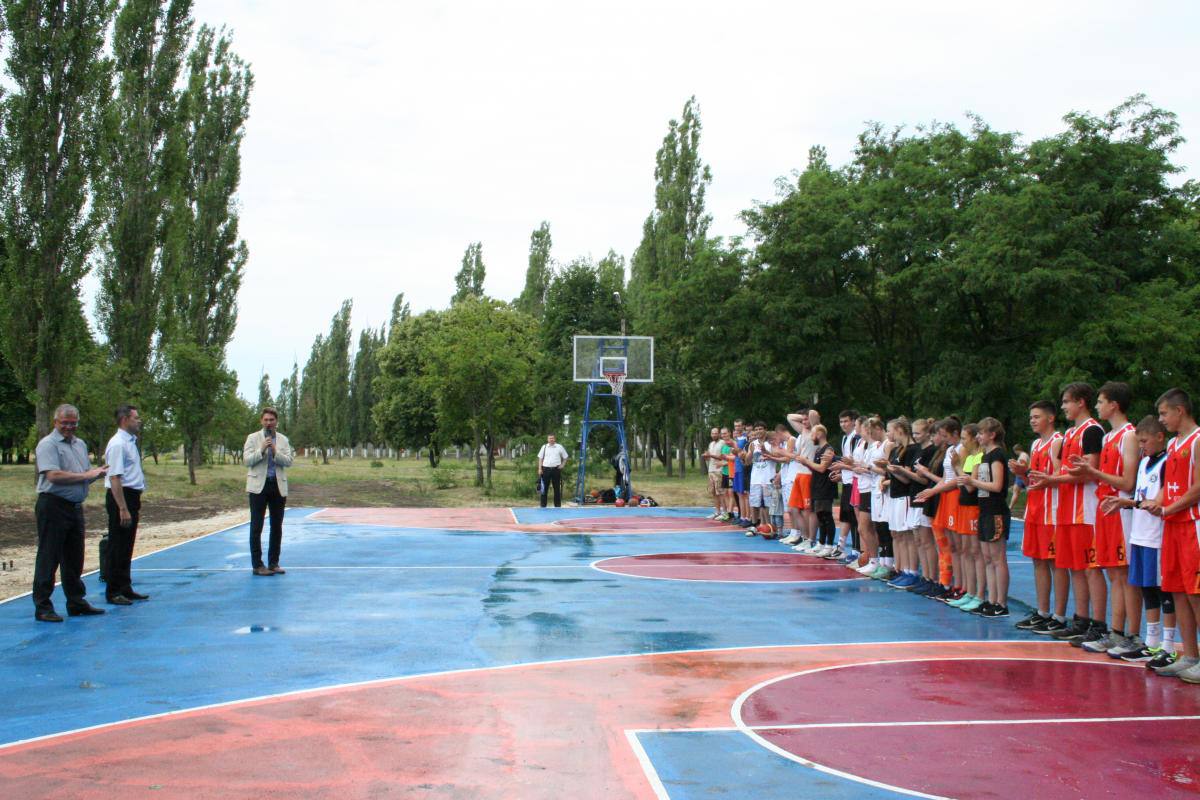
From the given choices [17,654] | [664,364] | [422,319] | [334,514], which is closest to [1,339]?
[334,514]

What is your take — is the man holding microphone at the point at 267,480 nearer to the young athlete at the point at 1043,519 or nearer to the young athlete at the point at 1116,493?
the young athlete at the point at 1043,519

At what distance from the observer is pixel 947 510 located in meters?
9.67

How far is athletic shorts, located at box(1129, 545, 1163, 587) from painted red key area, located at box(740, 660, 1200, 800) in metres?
0.61

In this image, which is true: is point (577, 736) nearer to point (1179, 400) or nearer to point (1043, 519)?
point (1179, 400)

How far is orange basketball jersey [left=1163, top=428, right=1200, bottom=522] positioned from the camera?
6.48 m

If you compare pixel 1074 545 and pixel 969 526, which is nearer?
pixel 1074 545

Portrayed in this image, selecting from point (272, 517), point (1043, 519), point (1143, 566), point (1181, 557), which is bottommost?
point (272, 517)

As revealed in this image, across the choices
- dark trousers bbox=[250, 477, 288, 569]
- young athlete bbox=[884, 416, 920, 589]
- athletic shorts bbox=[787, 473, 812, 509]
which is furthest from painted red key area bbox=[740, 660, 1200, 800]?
athletic shorts bbox=[787, 473, 812, 509]

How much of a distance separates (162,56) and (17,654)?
27.5m

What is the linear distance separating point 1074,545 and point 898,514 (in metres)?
3.13

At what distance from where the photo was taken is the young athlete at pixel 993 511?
8766 mm

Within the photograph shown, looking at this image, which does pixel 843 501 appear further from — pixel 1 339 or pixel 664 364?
pixel 664 364

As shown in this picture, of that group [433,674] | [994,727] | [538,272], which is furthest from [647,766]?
[538,272]

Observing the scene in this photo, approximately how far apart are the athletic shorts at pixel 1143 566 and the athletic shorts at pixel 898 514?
3563 millimetres
